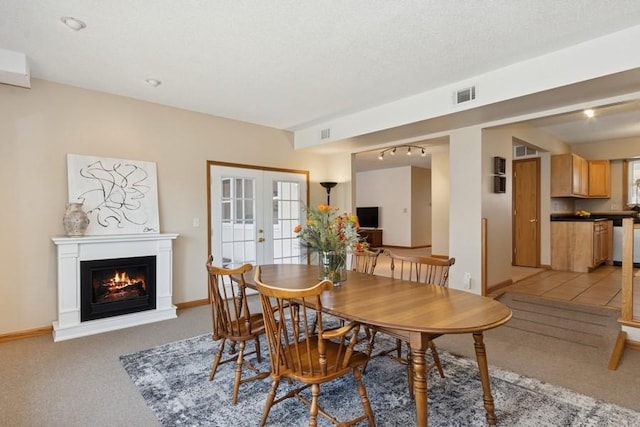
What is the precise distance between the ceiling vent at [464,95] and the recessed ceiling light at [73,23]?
3.33 metres

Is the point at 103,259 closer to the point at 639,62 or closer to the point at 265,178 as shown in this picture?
the point at 265,178

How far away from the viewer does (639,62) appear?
8.09 ft

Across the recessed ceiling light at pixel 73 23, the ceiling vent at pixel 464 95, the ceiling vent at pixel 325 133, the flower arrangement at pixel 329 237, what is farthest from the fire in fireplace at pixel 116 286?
the ceiling vent at pixel 464 95

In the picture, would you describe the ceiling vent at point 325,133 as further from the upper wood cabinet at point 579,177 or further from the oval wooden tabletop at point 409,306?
the upper wood cabinet at point 579,177

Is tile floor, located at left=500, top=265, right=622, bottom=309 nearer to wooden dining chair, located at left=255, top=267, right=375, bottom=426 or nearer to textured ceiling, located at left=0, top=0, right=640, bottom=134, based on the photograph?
textured ceiling, located at left=0, top=0, right=640, bottom=134

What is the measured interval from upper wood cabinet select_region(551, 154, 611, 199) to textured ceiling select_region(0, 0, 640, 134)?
14.3 feet

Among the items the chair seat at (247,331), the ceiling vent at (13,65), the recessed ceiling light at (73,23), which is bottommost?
the chair seat at (247,331)

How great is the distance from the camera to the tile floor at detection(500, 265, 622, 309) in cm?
435

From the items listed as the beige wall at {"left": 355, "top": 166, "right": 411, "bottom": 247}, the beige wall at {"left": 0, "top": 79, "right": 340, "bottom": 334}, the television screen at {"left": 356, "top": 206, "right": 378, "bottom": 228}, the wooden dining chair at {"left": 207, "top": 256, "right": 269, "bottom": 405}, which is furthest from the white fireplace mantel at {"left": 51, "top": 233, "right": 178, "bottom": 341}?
the television screen at {"left": 356, "top": 206, "right": 378, "bottom": 228}

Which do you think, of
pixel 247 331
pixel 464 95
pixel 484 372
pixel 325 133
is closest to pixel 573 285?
pixel 464 95

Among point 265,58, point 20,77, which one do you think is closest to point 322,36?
point 265,58

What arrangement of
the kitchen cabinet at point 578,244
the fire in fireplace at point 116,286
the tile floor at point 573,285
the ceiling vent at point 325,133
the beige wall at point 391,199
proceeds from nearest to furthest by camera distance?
1. the fire in fireplace at point 116,286
2. the tile floor at point 573,285
3. the ceiling vent at point 325,133
4. the kitchen cabinet at point 578,244
5. the beige wall at point 391,199

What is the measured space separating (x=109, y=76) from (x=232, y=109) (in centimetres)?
144

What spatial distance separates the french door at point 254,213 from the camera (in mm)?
4848
